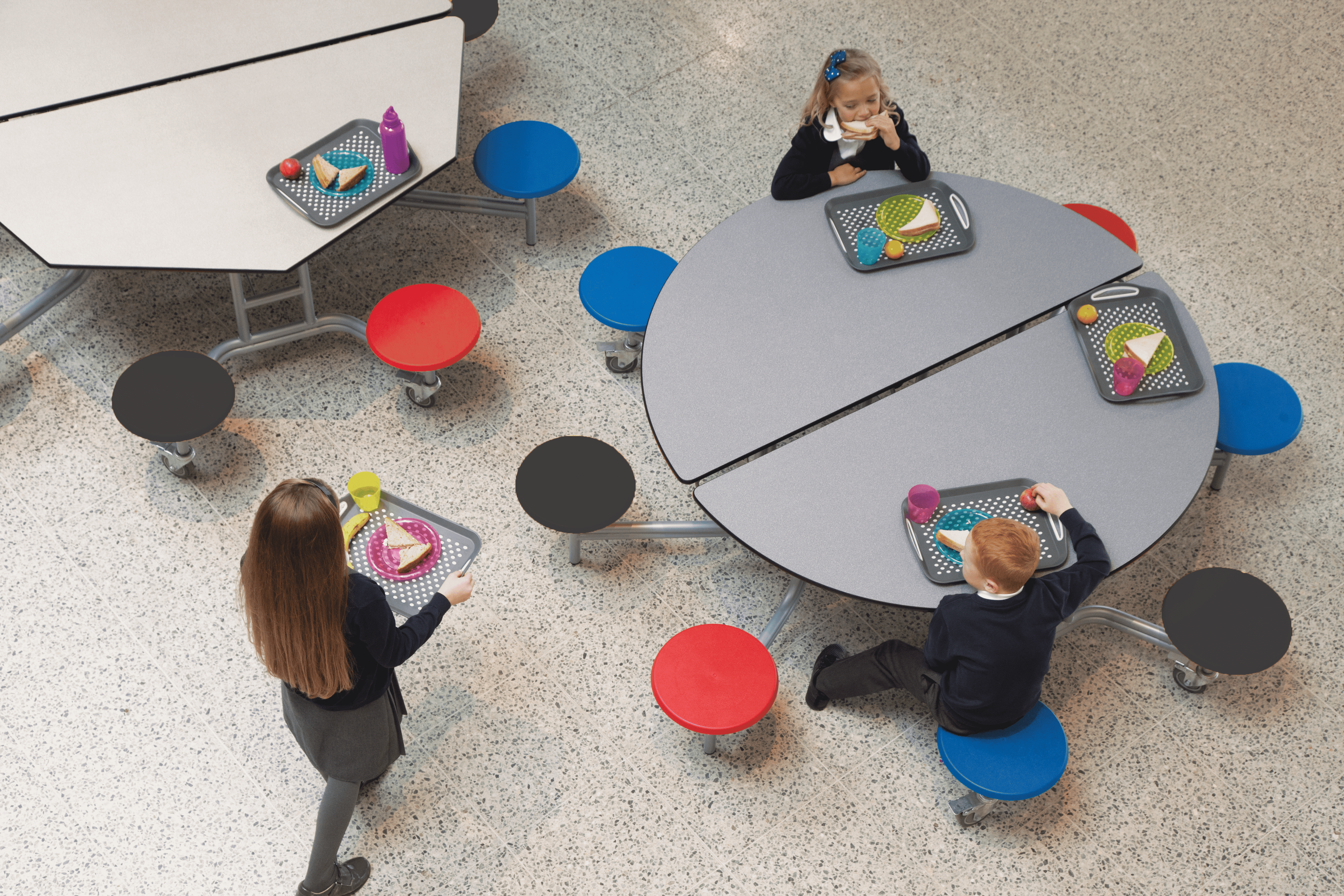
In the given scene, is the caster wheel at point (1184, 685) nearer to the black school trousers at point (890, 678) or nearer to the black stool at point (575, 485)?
the black school trousers at point (890, 678)

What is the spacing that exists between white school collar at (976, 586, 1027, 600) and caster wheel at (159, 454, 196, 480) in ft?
8.63

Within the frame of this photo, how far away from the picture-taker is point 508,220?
4.40 metres

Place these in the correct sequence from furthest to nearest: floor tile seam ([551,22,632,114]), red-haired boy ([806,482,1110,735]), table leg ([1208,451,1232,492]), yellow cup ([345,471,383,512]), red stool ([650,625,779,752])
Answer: floor tile seam ([551,22,632,114]) < table leg ([1208,451,1232,492]) < yellow cup ([345,471,383,512]) < red stool ([650,625,779,752]) < red-haired boy ([806,482,1110,735])

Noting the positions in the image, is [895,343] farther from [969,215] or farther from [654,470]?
[654,470]

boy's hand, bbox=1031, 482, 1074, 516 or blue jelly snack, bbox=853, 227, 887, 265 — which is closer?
boy's hand, bbox=1031, 482, 1074, 516

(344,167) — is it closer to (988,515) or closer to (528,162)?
(528,162)

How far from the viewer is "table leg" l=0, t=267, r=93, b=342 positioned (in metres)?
3.85

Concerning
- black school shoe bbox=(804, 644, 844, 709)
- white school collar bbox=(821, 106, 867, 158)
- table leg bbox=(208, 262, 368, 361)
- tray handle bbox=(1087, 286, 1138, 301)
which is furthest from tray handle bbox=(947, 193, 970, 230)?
table leg bbox=(208, 262, 368, 361)

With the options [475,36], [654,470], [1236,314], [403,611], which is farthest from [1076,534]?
[475,36]

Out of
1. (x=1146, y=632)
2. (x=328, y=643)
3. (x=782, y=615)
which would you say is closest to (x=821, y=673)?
(x=782, y=615)

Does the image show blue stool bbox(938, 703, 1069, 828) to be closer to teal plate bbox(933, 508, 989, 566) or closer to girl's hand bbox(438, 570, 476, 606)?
teal plate bbox(933, 508, 989, 566)

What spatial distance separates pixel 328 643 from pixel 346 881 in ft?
3.28

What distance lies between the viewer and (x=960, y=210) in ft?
11.4

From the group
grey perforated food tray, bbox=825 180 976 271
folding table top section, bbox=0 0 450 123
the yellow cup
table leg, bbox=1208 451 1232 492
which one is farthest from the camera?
table leg, bbox=1208 451 1232 492
